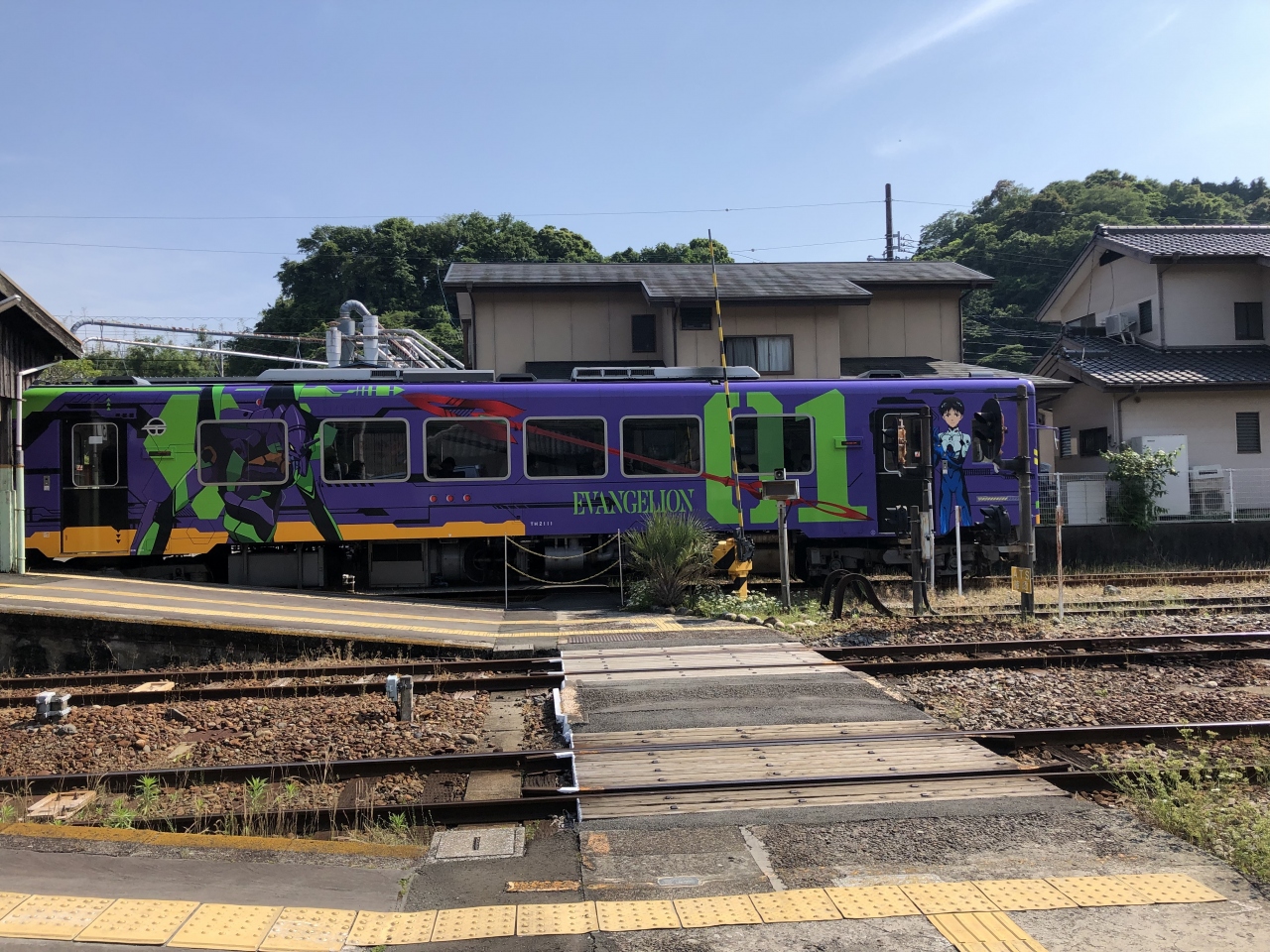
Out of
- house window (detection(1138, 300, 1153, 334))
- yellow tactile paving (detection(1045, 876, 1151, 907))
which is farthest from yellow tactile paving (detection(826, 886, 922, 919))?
house window (detection(1138, 300, 1153, 334))

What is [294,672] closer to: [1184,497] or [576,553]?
[576,553]

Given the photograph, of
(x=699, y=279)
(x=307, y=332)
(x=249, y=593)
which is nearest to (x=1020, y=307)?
(x=699, y=279)

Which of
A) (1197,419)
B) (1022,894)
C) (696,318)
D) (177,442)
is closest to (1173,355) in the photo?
(1197,419)

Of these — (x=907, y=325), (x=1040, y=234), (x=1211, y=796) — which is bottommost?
(x=1211, y=796)

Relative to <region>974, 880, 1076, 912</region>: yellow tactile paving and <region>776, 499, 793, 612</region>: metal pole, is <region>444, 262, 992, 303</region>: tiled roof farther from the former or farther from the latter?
<region>974, 880, 1076, 912</region>: yellow tactile paving

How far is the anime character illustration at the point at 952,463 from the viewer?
536 inches

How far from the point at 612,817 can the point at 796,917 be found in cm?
144

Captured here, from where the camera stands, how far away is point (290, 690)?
7875 mm

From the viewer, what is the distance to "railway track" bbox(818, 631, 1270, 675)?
27.5 feet

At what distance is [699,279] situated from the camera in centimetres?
2352

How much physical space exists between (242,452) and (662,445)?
564cm

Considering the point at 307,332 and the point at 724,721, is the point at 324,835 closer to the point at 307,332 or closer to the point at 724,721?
the point at 724,721

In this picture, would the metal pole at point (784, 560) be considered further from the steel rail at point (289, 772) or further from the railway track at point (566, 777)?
the steel rail at point (289, 772)

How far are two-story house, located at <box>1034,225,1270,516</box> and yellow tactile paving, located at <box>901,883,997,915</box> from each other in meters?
16.9
